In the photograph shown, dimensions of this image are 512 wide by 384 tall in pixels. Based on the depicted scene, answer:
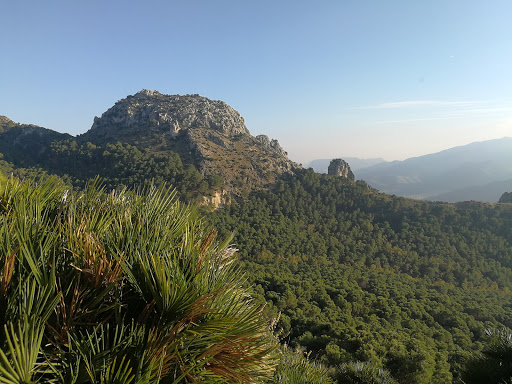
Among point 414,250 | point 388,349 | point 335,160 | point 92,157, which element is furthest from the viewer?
point 335,160

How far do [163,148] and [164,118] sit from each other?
13050mm

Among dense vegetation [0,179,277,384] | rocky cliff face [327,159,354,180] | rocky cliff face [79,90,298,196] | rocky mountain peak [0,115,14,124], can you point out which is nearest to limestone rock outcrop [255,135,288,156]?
rocky cliff face [79,90,298,196]

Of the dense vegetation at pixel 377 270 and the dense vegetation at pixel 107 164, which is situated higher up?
the dense vegetation at pixel 107 164

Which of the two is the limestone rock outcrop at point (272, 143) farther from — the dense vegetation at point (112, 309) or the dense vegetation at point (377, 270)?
the dense vegetation at point (112, 309)

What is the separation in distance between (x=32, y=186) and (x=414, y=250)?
54.3 meters

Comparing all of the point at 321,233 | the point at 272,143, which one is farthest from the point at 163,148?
the point at 321,233

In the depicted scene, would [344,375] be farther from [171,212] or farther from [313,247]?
[313,247]

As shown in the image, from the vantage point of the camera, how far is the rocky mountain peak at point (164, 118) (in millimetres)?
72375

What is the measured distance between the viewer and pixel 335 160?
7488 centimetres

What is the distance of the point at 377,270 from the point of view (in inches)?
1651

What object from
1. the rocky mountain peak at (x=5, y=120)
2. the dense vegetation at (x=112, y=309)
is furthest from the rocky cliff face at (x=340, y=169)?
the rocky mountain peak at (x=5, y=120)

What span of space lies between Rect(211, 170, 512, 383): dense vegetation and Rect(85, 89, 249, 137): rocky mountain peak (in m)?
29.1

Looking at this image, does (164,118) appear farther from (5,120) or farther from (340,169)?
(5,120)

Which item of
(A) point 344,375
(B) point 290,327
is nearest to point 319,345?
(B) point 290,327
